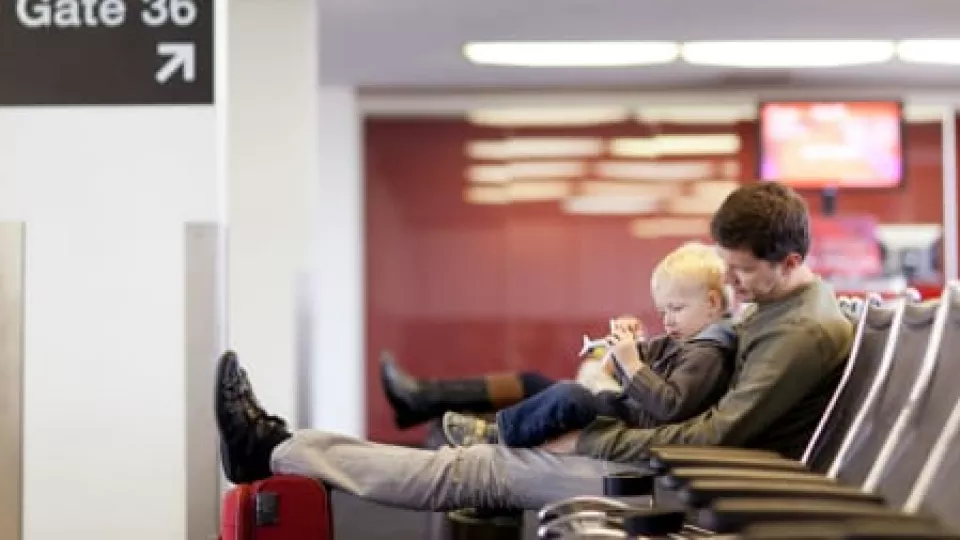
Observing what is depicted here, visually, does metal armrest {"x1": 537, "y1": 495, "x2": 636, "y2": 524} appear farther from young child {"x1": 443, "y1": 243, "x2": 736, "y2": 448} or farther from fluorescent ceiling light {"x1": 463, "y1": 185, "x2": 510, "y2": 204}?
fluorescent ceiling light {"x1": 463, "y1": 185, "x2": 510, "y2": 204}

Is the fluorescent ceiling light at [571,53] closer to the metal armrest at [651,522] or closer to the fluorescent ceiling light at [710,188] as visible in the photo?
the fluorescent ceiling light at [710,188]

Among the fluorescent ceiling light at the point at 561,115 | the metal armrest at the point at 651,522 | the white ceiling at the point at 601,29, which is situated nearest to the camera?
the metal armrest at the point at 651,522

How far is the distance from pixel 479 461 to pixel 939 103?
5.55 metres

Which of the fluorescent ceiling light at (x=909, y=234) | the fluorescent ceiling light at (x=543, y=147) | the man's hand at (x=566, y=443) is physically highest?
the fluorescent ceiling light at (x=543, y=147)

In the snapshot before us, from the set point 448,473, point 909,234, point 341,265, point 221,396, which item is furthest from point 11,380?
point 909,234

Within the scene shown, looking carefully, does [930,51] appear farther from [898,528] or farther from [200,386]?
[898,528]

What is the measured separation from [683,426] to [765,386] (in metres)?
0.24

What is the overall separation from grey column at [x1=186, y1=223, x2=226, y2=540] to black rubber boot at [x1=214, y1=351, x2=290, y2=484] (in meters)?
0.48

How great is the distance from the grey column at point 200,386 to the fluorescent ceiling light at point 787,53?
319 cm

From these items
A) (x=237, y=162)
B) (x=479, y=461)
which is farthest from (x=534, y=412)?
(x=237, y=162)

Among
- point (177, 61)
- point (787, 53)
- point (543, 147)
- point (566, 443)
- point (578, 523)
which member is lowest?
point (578, 523)

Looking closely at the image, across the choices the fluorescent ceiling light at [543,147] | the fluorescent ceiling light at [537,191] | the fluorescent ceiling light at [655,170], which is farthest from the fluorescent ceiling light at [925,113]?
the fluorescent ceiling light at [537,191]

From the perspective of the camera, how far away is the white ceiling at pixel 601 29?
19.1 ft

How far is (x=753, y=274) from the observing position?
3.15 meters
